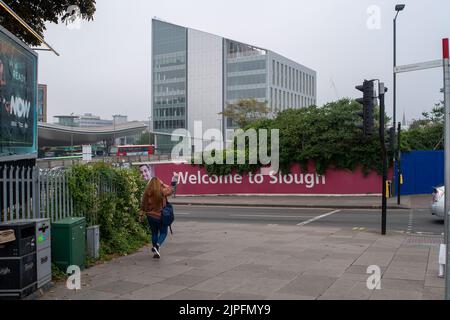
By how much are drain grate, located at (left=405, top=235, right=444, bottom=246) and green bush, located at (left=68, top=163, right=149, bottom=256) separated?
6.38 m

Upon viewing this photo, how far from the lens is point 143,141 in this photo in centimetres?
13775

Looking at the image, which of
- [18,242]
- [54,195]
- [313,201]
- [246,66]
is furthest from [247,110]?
[18,242]

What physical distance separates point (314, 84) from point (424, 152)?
103m

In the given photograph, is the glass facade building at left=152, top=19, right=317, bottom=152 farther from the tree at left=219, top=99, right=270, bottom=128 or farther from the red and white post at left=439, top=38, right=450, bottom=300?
the red and white post at left=439, top=38, right=450, bottom=300

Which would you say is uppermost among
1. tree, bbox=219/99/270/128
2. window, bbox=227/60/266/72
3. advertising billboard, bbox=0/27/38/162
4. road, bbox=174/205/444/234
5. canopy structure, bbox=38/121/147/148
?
window, bbox=227/60/266/72

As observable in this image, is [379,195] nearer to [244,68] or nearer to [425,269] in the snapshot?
[425,269]

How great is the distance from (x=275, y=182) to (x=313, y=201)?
160 inches

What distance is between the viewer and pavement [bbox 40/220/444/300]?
20.5 ft

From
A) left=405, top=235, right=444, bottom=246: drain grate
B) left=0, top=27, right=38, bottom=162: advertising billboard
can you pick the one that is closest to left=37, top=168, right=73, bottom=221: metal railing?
left=0, top=27, right=38, bottom=162: advertising billboard

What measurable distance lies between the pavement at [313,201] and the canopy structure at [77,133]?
5352 centimetres

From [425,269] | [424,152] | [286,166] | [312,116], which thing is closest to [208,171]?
[286,166]

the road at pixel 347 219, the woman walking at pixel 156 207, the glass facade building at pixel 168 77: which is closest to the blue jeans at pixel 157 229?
the woman walking at pixel 156 207

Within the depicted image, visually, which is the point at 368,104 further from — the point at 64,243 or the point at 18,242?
the point at 18,242

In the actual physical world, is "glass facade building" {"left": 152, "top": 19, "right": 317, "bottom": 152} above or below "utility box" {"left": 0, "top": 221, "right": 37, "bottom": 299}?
above
